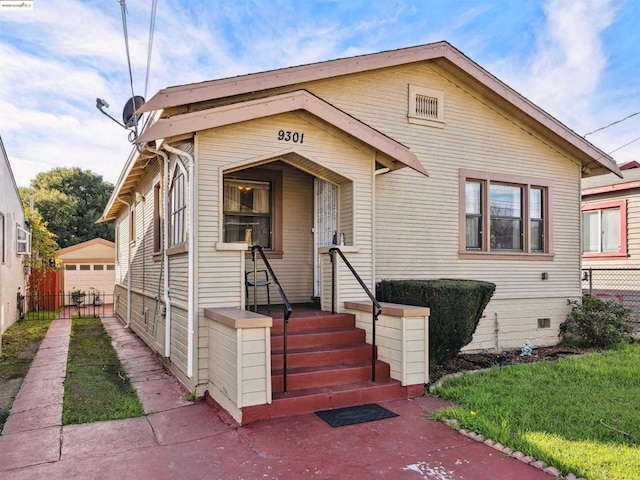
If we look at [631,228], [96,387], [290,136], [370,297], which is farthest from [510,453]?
[631,228]

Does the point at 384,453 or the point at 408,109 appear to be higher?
the point at 408,109

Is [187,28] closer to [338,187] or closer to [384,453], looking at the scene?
[338,187]

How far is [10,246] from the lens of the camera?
1124 centimetres

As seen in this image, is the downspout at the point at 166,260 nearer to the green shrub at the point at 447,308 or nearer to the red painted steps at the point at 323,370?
→ the red painted steps at the point at 323,370

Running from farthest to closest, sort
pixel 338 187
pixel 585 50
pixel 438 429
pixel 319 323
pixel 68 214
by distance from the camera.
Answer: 1. pixel 68 214
2. pixel 585 50
3. pixel 338 187
4. pixel 319 323
5. pixel 438 429

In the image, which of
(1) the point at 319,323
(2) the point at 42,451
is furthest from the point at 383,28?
(2) the point at 42,451

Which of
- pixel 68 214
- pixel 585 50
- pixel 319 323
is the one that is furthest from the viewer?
pixel 68 214

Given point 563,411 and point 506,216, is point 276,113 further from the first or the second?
point 506,216

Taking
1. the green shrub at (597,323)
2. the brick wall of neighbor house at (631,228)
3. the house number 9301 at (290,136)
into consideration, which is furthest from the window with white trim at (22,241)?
the brick wall of neighbor house at (631,228)

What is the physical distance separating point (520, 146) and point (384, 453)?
279 inches

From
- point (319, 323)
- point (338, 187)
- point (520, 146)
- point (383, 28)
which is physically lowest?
point (319, 323)

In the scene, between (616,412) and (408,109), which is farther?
(408,109)

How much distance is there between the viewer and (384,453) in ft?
12.5

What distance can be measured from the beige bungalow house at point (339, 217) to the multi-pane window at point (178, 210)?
0.03m
